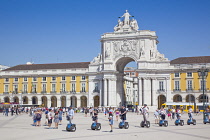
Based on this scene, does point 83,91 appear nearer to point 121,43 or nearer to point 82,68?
point 82,68

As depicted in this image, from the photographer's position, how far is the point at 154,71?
76.2 m

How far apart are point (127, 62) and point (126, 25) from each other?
9.09m

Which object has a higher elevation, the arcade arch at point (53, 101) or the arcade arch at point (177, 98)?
the arcade arch at point (177, 98)

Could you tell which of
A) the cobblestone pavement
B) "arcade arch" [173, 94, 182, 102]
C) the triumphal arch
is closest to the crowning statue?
the triumphal arch

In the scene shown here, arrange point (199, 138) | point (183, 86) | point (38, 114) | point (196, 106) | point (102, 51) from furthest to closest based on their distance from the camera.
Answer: point (102, 51), point (183, 86), point (196, 106), point (38, 114), point (199, 138)

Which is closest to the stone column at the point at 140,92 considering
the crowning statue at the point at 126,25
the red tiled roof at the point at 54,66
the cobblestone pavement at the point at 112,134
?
the crowning statue at the point at 126,25

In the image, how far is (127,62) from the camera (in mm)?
83750

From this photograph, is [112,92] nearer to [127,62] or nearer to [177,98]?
[127,62]

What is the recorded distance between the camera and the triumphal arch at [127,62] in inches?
2995

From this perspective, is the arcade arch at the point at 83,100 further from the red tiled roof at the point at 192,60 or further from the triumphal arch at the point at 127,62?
the red tiled roof at the point at 192,60

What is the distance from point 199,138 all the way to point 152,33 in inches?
2333

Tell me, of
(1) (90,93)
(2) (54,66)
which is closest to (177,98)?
(1) (90,93)

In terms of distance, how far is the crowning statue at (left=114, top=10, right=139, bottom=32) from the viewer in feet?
262

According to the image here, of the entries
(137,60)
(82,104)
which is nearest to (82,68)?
(82,104)
